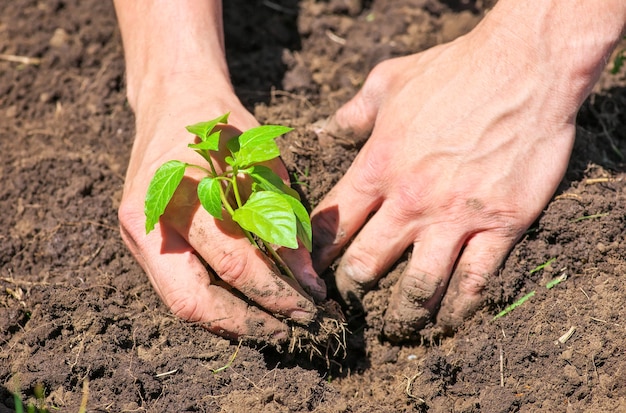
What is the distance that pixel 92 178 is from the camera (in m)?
2.73

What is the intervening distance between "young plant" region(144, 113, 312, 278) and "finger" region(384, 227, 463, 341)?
1.59ft

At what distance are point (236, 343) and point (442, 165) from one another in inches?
38.0

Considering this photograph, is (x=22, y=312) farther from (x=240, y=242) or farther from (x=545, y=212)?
(x=545, y=212)

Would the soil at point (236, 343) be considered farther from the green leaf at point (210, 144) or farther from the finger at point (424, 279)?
the green leaf at point (210, 144)

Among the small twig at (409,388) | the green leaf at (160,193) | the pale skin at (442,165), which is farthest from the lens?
the pale skin at (442,165)

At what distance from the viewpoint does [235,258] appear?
6.56ft

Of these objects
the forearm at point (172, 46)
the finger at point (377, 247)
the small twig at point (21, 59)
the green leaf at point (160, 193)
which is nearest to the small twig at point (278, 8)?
the forearm at point (172, 46)

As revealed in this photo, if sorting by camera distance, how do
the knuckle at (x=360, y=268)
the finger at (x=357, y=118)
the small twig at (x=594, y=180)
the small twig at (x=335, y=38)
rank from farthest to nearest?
the small twig at (x=335, y=38) → the finger at (x=357, y=118) → the small twig at (x=594, y=180) → the knuckle at (x=360, y=268)

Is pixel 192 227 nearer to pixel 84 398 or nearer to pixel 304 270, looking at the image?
pixel 304 270

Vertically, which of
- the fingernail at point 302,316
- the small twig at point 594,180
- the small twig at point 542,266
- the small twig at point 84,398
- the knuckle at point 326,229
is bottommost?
the small twig at point 84,398

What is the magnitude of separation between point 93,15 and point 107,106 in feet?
2.11

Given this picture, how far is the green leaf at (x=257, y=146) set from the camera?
6.32 feet

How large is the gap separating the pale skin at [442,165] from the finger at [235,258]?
0.16 feet

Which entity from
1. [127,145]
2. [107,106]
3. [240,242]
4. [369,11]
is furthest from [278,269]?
[369,11]
